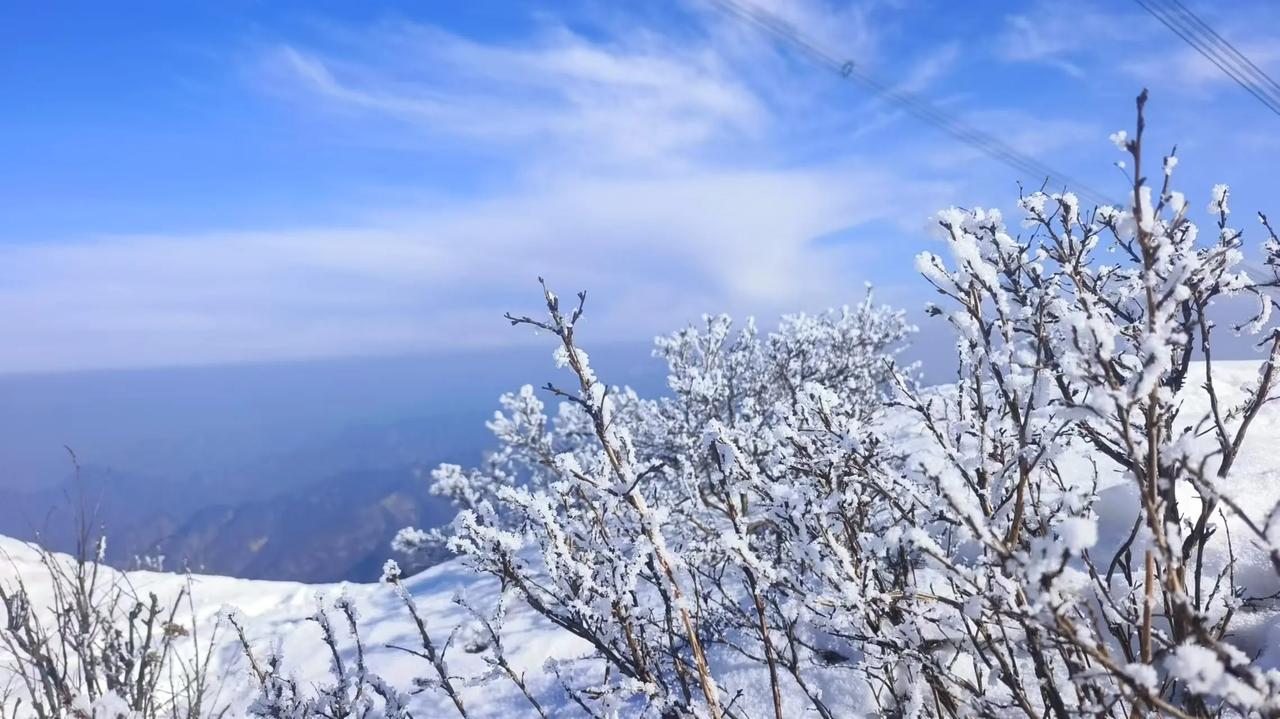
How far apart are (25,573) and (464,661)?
1250cm

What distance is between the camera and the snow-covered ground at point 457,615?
15.8 feet

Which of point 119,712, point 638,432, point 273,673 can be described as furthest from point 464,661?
point 638,432

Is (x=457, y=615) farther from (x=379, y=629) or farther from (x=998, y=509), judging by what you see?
(x=998, y=509)

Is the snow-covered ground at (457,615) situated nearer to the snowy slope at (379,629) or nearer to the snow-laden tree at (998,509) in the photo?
the snowy slope at (379,629)

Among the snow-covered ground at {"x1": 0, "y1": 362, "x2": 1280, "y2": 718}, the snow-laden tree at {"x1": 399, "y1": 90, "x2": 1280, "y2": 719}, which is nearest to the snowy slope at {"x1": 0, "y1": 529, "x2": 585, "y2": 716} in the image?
the snow-covered ground at {"x1": 0, "y1": 362, "x2": 1280, "y2": 718}

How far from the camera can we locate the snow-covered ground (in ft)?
15.8

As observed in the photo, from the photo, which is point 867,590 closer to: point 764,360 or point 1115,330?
point 1115,330

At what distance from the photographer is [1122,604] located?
2514 millimetres

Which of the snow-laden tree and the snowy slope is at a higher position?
the snow-laden tree

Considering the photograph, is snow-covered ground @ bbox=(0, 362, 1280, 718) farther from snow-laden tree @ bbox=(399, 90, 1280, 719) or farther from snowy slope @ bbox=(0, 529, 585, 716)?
snow-laden tree @ bbox=(399, 90, 1280, 719)

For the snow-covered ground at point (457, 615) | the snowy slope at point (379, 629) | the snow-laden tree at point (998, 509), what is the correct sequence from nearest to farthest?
1. the snow-laden tree at point (998, 509)
2. the snow-covered ground at point (457, 615)
3. the snowy slope at point (379, 629)

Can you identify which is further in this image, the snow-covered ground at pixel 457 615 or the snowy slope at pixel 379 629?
the snowy slope at pixel 379 629

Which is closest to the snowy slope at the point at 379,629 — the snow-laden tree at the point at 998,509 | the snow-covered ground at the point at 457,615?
the snow-covered ground at the point at 457,615

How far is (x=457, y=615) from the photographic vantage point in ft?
30.4
